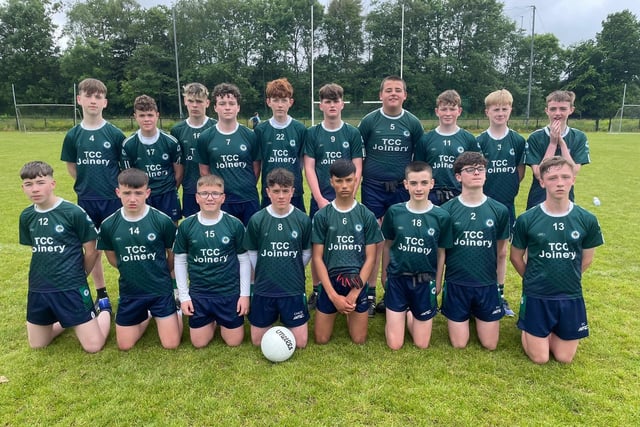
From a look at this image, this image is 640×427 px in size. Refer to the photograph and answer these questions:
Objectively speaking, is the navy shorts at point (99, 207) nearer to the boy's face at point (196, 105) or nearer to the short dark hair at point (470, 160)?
the boy's face at point (196, 105)

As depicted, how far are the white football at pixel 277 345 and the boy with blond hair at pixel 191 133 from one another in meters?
2.01

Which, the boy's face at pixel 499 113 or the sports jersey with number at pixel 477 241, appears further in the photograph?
the boy's face at pixel 499 113

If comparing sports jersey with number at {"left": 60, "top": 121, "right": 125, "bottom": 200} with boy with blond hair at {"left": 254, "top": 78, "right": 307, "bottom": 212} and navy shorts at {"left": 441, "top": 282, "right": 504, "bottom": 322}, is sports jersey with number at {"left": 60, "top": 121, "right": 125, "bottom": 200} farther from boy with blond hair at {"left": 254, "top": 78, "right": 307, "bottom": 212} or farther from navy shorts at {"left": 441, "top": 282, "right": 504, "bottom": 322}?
navy shorts at {"left": 441, "top": 282, "right": 504, "bottom": 322}

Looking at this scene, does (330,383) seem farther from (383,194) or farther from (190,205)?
(190,205)

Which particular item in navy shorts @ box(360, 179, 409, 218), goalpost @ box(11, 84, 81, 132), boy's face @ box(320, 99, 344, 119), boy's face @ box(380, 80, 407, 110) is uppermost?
goalpost @ box(11, 84, 81, 132)

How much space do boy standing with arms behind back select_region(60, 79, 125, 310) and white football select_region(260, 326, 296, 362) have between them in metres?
1.97

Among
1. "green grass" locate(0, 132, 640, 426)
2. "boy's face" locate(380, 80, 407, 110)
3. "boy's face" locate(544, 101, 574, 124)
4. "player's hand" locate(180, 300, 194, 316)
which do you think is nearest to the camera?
"green grass" locate(0, 132, 640, 426)

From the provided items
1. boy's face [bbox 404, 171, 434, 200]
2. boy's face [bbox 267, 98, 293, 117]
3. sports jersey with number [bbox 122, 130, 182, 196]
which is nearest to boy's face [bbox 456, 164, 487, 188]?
boy's face [bbox 404, 171, 434, 200]

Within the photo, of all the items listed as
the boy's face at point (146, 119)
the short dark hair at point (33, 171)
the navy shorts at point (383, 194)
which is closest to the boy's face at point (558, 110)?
the navy shorts at point (383, 194)

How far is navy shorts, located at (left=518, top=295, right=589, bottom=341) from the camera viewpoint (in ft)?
11.2

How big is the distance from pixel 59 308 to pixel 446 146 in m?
3.89

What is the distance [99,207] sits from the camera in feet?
14.7

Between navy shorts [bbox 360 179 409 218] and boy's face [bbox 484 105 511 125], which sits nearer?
boy's face [bbox 484 105 511 125]

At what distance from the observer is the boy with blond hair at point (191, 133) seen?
470 cm
